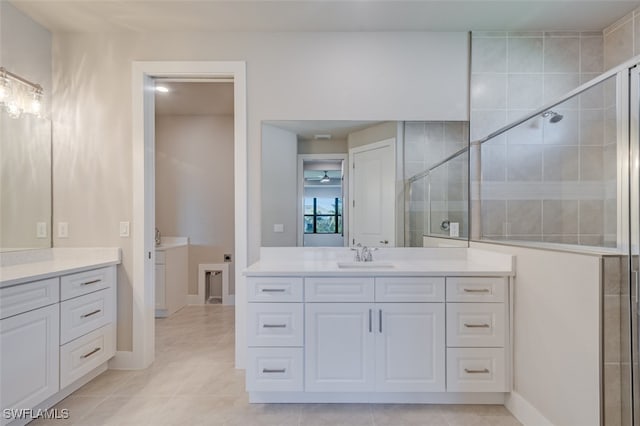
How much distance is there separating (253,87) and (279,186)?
2.64 ft

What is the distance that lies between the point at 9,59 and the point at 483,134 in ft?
11.3

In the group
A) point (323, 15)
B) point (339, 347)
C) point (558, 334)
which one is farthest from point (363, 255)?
point (323, 15)

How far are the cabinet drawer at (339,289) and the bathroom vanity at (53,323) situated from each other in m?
1.51

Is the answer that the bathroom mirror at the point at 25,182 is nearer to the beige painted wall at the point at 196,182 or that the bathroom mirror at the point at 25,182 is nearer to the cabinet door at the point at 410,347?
the beige painted wall at the point at 196,182

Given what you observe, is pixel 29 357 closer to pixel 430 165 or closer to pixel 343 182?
pixel 343 182

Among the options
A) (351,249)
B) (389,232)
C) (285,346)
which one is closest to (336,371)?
(285,346)

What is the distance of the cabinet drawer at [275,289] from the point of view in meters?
1.92

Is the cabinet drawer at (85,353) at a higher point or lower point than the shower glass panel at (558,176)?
lower

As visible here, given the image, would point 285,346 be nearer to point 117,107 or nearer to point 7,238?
point 7,238

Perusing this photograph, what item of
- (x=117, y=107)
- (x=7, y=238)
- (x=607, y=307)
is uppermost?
(x=117, y=107)

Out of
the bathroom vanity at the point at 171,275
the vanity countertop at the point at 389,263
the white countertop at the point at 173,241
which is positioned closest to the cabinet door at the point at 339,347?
the vanity countertop at the point at 389,263

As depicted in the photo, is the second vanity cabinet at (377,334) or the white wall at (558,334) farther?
the second vanity cabinet at (377,334)

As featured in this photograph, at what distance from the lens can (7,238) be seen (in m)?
2.08

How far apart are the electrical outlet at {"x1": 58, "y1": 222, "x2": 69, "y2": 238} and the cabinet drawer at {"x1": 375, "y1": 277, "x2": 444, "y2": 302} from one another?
95.0 inches
